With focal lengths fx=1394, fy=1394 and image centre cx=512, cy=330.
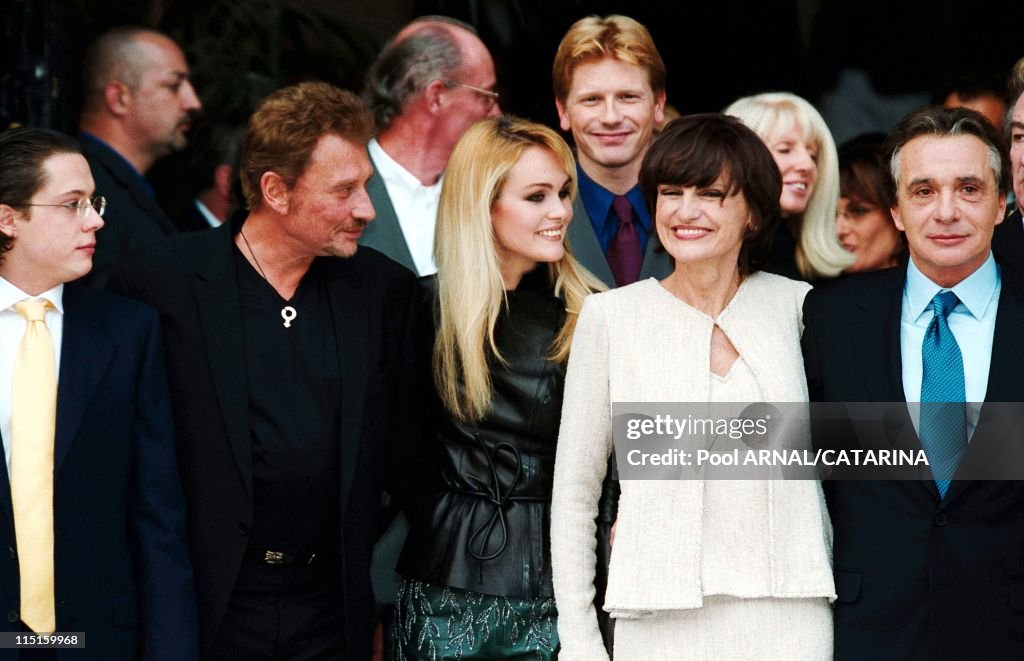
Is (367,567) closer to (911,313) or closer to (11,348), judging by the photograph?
(11,348)

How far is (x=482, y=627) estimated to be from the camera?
11.8ft

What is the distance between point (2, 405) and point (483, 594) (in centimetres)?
129

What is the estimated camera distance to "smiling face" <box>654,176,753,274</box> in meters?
3.43

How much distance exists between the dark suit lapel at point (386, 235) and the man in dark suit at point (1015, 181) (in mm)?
1854

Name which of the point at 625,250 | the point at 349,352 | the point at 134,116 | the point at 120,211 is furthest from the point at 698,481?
the point at 134,116

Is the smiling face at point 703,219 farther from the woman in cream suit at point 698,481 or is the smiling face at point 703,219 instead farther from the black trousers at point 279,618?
the black trousers at point 279,618

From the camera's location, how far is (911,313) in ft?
11.2

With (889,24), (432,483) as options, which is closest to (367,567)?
(432,483)

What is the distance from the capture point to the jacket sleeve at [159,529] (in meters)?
3.45

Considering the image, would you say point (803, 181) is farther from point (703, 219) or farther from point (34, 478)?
point (34, 478)

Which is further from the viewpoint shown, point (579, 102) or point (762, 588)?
point (579, 102)

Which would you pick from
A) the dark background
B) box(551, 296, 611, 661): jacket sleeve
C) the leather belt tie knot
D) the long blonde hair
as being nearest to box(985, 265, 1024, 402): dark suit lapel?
box(551, 296, 611, 661): jacket sleeve

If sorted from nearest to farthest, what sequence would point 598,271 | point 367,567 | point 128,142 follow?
point 367,567, point 598,271, point 128,142

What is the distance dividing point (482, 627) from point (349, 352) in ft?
2.68
